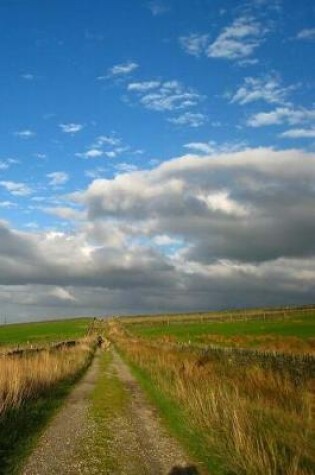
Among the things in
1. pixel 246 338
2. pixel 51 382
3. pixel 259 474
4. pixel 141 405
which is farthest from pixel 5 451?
pixel 246 338

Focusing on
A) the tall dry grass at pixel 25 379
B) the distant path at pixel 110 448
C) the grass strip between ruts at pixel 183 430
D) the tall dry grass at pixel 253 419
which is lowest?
the grass strip between ruts at pixel 183 430

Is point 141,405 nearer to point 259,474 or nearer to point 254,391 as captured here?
point 254,391

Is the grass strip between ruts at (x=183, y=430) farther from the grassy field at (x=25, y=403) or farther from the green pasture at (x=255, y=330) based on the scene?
the green pasture at (x=255, y=330)

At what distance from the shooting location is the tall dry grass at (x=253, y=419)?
10.2 m

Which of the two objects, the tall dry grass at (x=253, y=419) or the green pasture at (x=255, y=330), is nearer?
the tall dry grass at (x=253, y=419)

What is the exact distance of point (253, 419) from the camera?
13.3 m

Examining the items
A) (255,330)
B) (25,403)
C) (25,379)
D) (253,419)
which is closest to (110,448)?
(253,419)

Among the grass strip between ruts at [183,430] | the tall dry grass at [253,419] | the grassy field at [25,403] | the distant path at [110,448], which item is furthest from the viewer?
the grassy field at [25,403]

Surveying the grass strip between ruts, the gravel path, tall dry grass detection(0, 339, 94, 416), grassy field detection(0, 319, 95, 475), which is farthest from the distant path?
tall dry grass detection(0, 339, 94, 416)

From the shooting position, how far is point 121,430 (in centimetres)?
1478

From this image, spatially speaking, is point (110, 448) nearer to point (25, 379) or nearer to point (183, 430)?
point (183, 430)

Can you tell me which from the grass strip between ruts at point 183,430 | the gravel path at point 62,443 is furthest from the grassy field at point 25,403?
the grass strip between ruts at point 183,430

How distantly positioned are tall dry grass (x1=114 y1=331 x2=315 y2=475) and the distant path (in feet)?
3.26

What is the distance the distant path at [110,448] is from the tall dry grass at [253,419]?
994 mm
